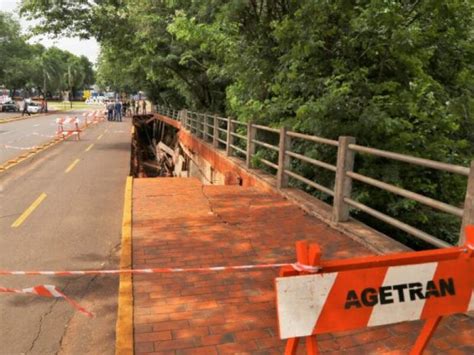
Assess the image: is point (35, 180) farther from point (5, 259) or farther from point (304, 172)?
point (304, 172)

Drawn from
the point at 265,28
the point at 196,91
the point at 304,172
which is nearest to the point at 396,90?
the point at 304,172

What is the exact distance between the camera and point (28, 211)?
9.30m

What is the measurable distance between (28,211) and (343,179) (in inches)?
259

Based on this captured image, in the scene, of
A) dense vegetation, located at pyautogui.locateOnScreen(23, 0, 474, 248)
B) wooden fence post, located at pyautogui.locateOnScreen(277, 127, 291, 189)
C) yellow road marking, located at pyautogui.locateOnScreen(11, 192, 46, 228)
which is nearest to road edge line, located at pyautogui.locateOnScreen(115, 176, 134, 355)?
wooden fence post, located at pyautogui.locateOnScreen(277, 127, 291, 189)

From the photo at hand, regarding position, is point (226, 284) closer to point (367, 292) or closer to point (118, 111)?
point (367, 292)

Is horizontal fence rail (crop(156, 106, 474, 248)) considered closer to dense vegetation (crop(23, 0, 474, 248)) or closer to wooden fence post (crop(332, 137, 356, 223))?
wooden fence post (crop(332, 137, 356, 223))

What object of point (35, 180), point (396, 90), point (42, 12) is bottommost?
point (35, 180)

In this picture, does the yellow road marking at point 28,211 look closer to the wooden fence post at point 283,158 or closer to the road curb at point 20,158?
the road curb at point 20,158

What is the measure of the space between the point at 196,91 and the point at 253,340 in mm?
20806

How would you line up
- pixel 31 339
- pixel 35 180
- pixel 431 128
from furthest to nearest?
pixel 35 180 < pixel 431 128 < pixel 31 339

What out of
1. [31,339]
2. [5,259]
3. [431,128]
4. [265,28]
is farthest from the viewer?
[265,28]

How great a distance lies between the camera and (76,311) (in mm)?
4820

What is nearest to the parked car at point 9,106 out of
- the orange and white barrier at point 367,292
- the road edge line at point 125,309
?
the road edge line at point 125,309

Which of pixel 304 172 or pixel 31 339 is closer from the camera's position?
pixel 31 339
